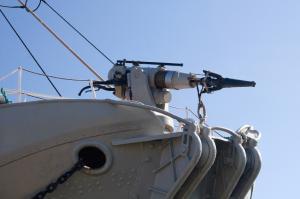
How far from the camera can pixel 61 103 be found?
359 inches

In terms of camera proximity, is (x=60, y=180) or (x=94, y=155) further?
(x=94, y=155)

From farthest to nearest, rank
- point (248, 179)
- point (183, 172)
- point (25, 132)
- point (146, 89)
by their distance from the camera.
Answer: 1. point (146, 89)
2. point (248, 179)
3. point (25, 132)
4. point (183, 172)

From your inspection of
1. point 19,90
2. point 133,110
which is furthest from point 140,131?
point 19,90

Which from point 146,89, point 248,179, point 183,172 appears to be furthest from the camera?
point 146,89

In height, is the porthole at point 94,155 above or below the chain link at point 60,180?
above

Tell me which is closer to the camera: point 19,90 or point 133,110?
point 133,110

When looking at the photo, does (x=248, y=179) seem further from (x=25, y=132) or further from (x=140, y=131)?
(x=25, y=132)

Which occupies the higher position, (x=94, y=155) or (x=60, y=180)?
(x=94, y=155)

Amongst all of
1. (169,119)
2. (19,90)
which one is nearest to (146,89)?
(169,119)

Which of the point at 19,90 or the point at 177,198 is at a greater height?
the point at 19,90

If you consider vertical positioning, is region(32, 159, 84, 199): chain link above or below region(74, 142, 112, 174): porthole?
below

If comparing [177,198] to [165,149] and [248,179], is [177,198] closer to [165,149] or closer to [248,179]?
[165,149]

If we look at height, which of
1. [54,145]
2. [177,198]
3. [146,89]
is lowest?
[177,198]

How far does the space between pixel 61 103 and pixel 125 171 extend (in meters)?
1.31
